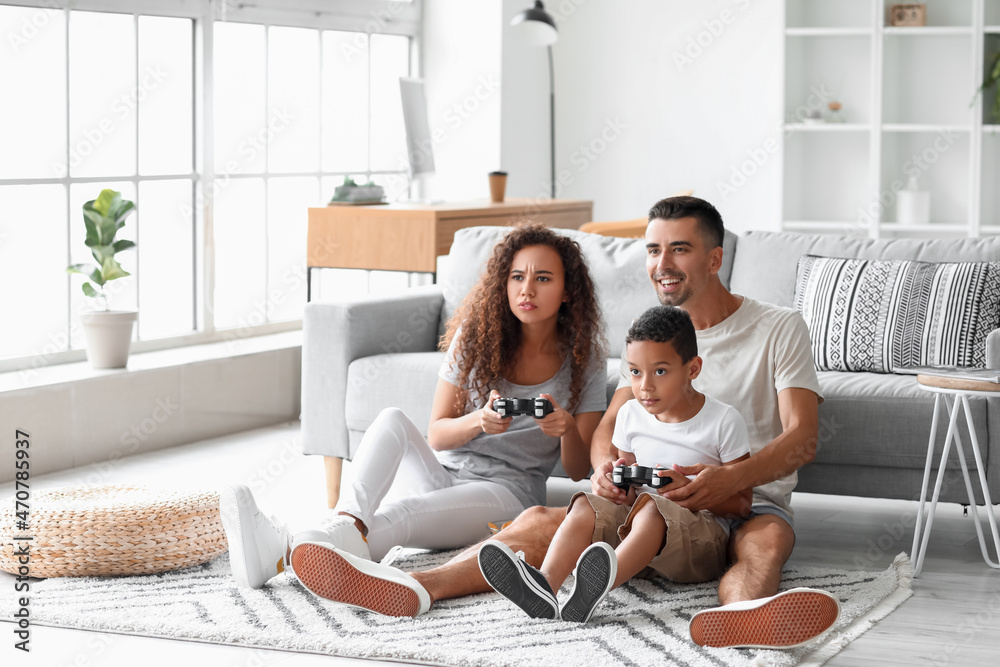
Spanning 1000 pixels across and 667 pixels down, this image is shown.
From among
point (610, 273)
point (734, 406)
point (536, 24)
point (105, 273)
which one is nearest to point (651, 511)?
point (734, 406)

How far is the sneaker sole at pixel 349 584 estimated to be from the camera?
236cm

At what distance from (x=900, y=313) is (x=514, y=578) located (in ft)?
5.07

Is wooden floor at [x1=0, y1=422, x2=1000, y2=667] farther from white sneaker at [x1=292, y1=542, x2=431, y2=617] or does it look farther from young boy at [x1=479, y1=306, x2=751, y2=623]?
young boy at [x1=479, y1=306, x2=751, y2=623]

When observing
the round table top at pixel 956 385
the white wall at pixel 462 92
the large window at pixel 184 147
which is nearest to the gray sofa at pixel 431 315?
the round table top at pixel 956 385

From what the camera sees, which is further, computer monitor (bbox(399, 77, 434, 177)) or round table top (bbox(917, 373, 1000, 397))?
computer monitor (bbox(399, 77, 434, 177))

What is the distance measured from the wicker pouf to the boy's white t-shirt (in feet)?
3.32

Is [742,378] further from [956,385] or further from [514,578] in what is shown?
[514,578]

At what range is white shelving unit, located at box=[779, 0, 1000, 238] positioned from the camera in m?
5.58

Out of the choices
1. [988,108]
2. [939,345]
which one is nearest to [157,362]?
[939,345]

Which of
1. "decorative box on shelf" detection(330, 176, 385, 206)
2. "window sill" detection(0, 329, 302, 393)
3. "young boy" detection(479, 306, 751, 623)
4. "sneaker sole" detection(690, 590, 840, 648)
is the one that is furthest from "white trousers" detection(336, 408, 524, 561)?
"decorative box on shelf" detection(330, 176, 385, 206)

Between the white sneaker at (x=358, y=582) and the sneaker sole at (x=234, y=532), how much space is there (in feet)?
0.56

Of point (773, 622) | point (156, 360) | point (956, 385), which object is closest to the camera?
point (773, 622)

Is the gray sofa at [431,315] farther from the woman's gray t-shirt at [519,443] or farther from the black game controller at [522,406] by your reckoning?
the black game controller at [522,406]

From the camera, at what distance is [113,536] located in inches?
106
